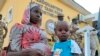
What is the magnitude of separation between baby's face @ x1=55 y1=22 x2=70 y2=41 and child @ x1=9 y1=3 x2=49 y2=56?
1.12 ft

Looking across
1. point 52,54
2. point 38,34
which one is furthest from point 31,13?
point 52,54

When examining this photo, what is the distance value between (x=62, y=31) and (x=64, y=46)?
0.46ft

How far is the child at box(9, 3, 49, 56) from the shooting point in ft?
6.38

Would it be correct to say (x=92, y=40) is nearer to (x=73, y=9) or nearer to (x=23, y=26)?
(x=23, y=26)

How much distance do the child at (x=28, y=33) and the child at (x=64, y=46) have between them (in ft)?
0.89

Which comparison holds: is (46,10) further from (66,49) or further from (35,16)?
(35,16)

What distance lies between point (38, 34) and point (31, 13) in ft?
0.59

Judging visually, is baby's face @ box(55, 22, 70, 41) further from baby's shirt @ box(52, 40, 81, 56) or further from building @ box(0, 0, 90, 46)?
building @ box(0, 0, 90, 46)

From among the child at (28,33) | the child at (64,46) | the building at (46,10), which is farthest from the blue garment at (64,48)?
the building at (46,10)

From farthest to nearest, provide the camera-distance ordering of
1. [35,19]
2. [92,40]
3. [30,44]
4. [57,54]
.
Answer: [92,40] < [57,54] < [35,19] < [30,44]

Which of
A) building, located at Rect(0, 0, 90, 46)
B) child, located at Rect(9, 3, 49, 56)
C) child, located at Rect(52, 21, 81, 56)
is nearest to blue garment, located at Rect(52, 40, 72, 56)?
child, located at Rect(52, 21, 81, 56)

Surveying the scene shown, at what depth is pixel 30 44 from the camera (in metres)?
1.96

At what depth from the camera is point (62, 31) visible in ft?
8.00

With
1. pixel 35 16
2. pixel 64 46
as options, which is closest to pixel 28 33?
pixel 35 16
